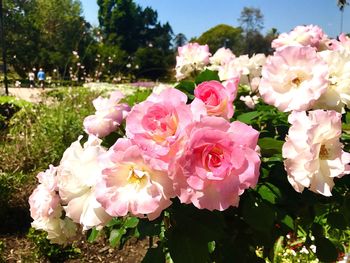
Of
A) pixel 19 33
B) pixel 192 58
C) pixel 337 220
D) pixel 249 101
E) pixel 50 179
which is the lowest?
pixel 337 220

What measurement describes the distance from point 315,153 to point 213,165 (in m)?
0.22

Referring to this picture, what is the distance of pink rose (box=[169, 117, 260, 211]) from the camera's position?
0.78m

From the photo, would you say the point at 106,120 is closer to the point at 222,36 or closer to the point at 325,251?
the point at 325,251

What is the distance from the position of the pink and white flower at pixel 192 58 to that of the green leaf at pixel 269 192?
2.36 feet

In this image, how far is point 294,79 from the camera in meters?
1.08

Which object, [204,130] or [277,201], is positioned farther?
[277,201]

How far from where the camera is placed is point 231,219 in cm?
121

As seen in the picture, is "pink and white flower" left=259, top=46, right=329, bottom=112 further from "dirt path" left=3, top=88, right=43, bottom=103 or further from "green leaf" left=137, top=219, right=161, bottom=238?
"dirt path" left=3, top=88, right=43, bottom=103

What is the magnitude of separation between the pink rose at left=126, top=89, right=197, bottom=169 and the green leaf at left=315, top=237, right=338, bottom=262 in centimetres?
84

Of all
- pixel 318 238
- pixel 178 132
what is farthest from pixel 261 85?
pixel 318 238

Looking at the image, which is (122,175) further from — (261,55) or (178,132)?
(261,55)

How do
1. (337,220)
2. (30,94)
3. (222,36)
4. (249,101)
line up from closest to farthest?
(337,220), (249,101), (30,94), (222,36)

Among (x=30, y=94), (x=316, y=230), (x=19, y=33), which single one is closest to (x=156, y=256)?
(x=316, y=230)

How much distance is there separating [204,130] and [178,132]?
5 cm
